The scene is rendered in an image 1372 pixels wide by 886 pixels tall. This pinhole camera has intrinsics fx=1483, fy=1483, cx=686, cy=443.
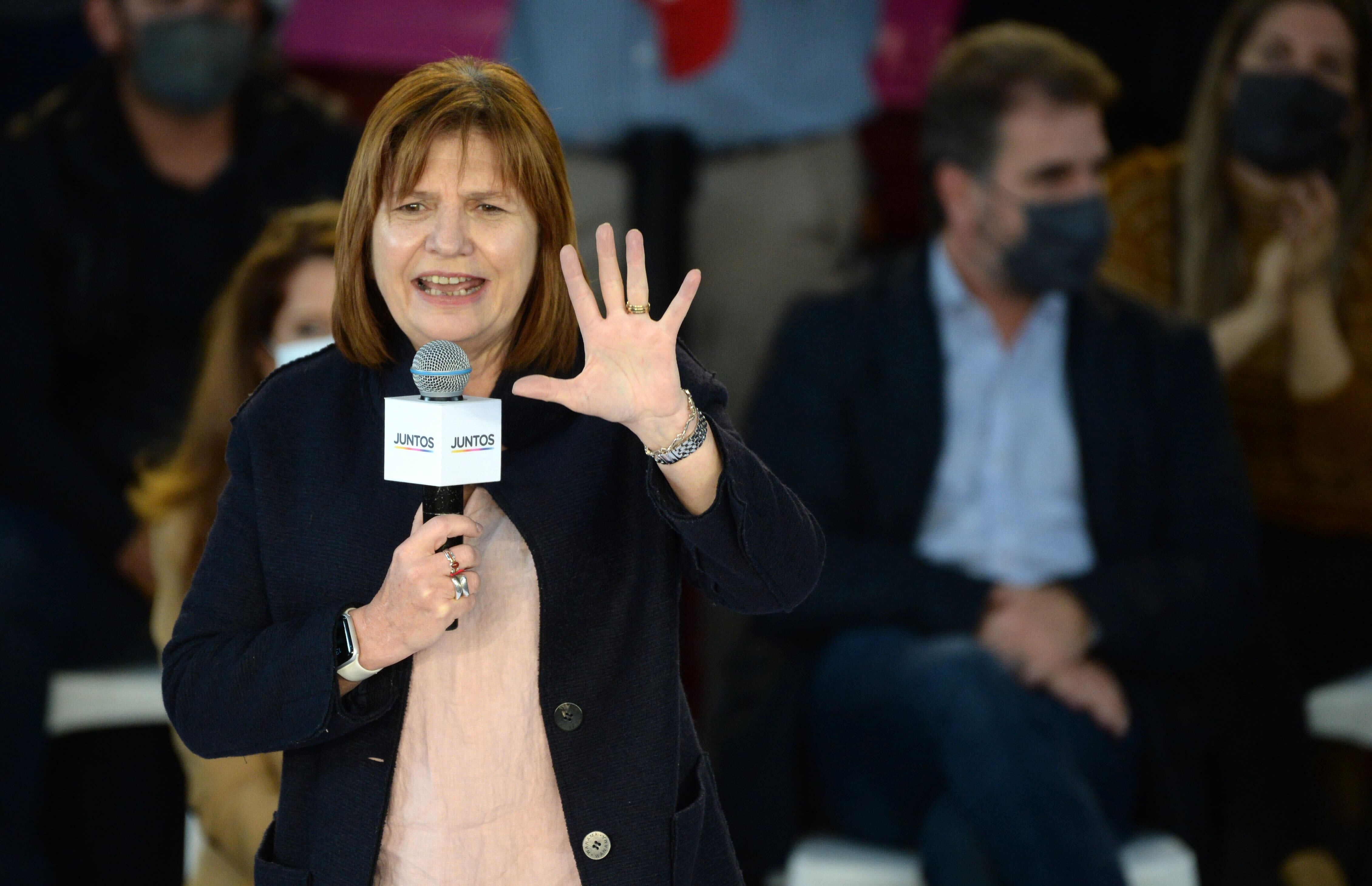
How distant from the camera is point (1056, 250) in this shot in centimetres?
300

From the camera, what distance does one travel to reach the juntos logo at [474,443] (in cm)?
122

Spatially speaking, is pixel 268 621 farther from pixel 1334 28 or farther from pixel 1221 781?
pixel 1334 28

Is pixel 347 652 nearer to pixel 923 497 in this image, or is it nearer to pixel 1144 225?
pixel 923 497

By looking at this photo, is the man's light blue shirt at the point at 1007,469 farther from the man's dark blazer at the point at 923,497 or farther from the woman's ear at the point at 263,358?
the woman's ear at the point at 263,358

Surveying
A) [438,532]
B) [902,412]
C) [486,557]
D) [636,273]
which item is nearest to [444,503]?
[438,532]

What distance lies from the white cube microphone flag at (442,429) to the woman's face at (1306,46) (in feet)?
8.63

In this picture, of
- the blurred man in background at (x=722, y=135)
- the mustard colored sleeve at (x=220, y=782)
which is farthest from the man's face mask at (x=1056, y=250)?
the mustard colored sleeve at (x=220, y=782)

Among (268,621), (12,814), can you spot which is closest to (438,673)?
(268,621)

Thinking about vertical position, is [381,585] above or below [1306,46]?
below

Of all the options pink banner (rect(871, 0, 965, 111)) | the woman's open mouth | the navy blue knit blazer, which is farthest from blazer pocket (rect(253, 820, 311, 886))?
pink banner (rect(871, 0, 965, 111))

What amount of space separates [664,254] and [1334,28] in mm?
1581

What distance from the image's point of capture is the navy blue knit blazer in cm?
132

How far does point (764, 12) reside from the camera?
11.2 feet

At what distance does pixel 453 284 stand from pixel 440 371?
0.13 meters
